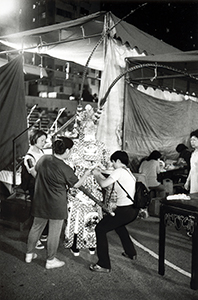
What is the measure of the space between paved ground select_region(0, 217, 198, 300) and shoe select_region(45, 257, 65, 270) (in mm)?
67

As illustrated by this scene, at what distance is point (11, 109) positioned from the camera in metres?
6.03

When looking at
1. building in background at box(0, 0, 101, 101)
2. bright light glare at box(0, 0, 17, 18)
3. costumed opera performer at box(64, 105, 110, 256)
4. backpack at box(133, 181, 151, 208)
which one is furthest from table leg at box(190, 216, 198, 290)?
bright light glare at box(0, 0, 17, 18)

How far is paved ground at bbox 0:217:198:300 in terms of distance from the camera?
11.5 feet

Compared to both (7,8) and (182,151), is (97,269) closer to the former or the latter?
(182,151)

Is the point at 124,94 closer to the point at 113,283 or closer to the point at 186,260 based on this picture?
the point at 186,260

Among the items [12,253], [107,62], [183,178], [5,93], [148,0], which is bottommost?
[12,253]

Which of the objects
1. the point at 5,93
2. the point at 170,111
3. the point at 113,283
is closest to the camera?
the point at 113,283

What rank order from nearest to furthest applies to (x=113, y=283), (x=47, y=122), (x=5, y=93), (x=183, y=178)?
1. (x=113, y=283)
2. (x=5, y=93)
3. (x=183, y=178)
4. (x=47, y=122)

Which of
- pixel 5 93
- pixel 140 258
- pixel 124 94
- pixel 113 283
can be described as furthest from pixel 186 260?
pixel 5 93

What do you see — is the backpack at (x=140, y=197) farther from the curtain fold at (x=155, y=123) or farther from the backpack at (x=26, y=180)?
the curtain fold at (x=155, y=123)

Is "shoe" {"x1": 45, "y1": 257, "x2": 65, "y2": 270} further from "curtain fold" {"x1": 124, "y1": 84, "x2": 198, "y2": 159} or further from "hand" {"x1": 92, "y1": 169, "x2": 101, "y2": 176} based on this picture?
"curtain fold" {"x1": 124, "y1": 84, "x2": 198, "y2": 159}

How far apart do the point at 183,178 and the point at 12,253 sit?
611 cm

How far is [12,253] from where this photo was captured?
476cm

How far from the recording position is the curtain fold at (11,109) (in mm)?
5945
